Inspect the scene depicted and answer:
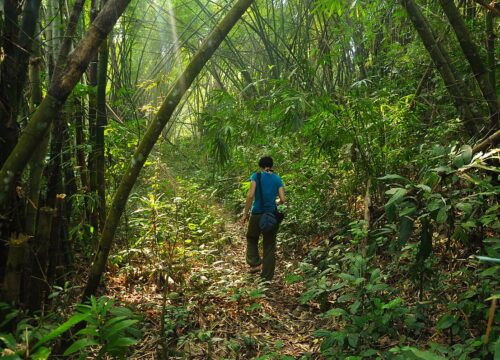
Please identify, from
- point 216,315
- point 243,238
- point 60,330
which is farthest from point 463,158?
point 243,238

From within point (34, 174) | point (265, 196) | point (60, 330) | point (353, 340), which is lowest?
point (353, 340)

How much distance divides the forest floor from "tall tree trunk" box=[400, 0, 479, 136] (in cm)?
222

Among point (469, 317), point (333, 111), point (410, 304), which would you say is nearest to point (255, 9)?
point (333, 111)

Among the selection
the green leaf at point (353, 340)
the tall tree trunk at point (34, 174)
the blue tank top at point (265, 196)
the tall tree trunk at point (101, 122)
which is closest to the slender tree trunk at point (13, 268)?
the tall tree trunk at point (34, 174)

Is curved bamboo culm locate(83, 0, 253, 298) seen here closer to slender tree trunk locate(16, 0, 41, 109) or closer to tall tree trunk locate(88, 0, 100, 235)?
slender tree trunk locate(16, 0, 41, 109)

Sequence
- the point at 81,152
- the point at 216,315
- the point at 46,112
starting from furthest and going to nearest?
the point at 81,152
the point at 216,315
the point at 46,112

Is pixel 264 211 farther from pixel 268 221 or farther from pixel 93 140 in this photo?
pixel 93 140

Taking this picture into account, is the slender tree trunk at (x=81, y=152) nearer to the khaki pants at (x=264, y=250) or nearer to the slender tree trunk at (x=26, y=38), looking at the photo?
the slender tree trunk at (x=26, y=38)

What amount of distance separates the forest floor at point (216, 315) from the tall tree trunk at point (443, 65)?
2219 millimetres

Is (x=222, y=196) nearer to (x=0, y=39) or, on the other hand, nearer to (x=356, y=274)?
(x=356, y=274)

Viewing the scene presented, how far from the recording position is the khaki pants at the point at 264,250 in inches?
170

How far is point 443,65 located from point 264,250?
2518 mm

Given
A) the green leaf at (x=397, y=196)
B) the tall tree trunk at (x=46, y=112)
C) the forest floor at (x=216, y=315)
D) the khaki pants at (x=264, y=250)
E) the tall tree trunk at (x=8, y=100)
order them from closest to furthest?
the tall tree trunk at (x=46, y=112) < the tall tree trunk at (x=8, y=100) < the green leaf at (x=397, y=196) < the forest floor at (x=216, y=315) < the khaki pants at (x=264, y=250)

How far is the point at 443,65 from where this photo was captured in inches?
138
